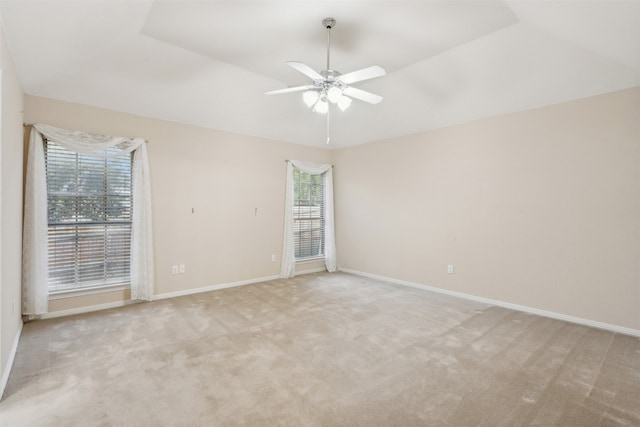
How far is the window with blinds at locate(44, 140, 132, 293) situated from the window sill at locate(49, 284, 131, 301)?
42 mm

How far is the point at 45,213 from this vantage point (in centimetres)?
336

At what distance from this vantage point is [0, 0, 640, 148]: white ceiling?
8.20ft

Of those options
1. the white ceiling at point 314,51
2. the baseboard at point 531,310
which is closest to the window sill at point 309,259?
the baseboard at point 531,310

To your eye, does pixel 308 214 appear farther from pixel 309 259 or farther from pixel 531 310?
pixel 531 310

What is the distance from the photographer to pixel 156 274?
4219 millimetres

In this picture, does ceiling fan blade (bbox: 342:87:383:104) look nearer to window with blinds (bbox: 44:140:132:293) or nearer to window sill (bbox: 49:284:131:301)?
window with blinds (bbox: 44:140:132:293)

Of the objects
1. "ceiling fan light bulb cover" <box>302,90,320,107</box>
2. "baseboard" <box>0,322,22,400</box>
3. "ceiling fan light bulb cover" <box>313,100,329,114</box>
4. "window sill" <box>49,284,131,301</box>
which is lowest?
"baseboard" <box>0,322,22,400</box>

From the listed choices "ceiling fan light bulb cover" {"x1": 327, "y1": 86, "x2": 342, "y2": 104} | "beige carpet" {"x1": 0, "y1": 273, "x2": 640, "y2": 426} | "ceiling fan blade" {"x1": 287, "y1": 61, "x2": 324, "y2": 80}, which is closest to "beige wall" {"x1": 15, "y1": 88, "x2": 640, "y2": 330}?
"beige carpet" {"x1": 0, "y1": 273, "x2": 640, "y2": 426}

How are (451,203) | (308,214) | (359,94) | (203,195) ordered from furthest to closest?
(308,214) < (203,195) < (451,203) < (359,94)

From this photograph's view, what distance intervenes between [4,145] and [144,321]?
2.17m

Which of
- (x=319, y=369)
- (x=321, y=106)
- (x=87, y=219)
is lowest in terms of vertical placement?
(x=319, y=369)

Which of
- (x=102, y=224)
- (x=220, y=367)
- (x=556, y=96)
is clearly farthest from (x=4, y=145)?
(x=556, y=96)

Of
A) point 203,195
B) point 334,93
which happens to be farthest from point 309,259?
point 334,93

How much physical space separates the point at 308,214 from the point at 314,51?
11.1 feet
